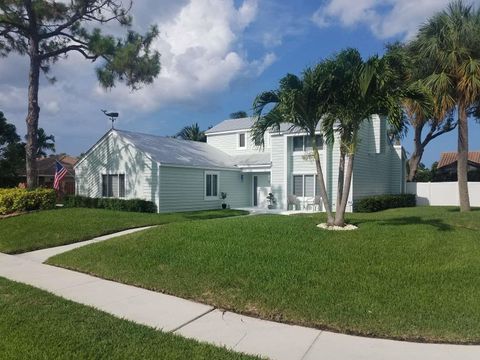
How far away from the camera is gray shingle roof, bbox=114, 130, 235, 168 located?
22252mm

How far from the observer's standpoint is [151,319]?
579cm

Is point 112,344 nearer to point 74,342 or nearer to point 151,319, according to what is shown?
point 74,342

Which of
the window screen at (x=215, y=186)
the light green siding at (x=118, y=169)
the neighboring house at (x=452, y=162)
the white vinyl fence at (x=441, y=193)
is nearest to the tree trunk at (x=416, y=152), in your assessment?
the white vinyl fence at (x=441, y=193)

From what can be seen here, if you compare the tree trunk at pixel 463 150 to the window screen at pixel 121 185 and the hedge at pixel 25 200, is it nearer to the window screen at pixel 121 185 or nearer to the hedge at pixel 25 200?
the window screen at pixel 121 185

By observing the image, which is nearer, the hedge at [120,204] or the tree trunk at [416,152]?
the hedge at [120,204]

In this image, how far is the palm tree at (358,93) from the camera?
34.4ft

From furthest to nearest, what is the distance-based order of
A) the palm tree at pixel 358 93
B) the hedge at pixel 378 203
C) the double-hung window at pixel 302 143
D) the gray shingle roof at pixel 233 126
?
the gray shingle roof at pixel 233 126 < the double-hung window at pixel 302 143 < the hedge at pixel 378 203 < the palm tree at pixel 358 93

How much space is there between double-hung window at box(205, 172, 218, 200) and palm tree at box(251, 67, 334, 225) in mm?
12196

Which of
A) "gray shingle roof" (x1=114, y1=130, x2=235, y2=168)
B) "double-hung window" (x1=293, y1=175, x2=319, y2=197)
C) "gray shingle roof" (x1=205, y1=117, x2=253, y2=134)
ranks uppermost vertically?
"gray shingle roof" (x1=205, y1=117, x2=253, y2=134)

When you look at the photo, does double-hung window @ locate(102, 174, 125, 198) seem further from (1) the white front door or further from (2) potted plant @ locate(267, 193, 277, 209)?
(1) the white front door

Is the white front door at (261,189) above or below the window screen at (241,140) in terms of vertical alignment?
below

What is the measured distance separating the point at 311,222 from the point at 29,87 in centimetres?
1760

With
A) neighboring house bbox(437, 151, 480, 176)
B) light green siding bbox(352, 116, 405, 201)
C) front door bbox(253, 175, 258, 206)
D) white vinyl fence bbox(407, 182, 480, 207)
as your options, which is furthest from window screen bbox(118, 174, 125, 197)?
neighboring house bbox(437, 151, 480, 176)

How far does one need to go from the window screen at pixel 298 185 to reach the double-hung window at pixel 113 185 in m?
9.00
